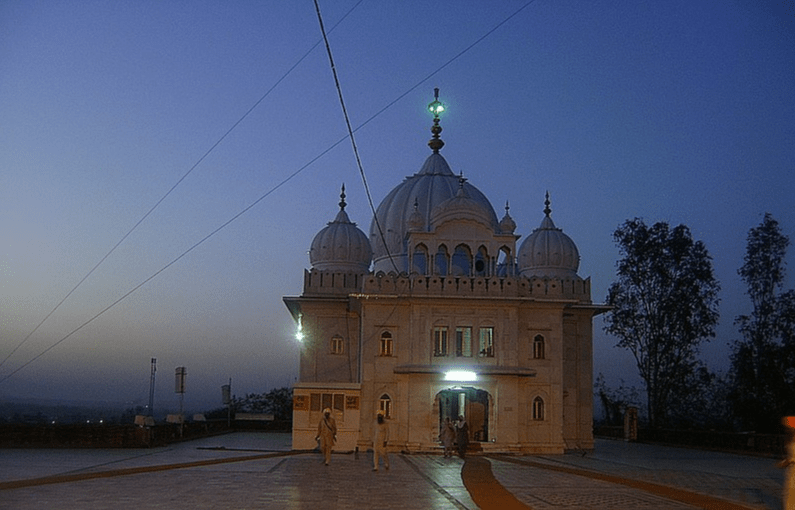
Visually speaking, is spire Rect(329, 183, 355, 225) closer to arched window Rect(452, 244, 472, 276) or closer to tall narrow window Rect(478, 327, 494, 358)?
arched window Rect(452, 244, 472, 276)

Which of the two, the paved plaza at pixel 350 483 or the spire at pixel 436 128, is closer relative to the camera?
the paved plaza at pixel 350 483

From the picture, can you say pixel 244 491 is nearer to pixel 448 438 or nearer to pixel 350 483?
pixel 350 483

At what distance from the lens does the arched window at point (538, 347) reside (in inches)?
1358

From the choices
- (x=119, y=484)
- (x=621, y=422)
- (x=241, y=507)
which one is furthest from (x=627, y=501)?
(x=621, y=422)

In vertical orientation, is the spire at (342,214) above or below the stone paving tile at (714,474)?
above

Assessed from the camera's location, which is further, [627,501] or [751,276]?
[751,276]

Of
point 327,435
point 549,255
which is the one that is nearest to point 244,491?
point 327,435

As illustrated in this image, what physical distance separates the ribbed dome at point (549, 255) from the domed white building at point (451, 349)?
2.71 meters

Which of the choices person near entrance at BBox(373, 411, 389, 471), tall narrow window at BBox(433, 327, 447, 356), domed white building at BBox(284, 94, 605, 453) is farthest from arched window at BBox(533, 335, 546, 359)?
person near entrance at BBox(373, 411, 389, 471)

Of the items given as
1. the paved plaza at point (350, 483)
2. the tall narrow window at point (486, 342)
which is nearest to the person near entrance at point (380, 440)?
the paved plaza at point (350, 483)

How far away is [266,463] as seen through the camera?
74.8 ft

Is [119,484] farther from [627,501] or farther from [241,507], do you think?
[627,501]

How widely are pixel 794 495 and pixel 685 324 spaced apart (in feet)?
113

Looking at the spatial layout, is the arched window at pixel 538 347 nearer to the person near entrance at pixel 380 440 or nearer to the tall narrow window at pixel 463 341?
the tall narrow window at pixel 463 341
